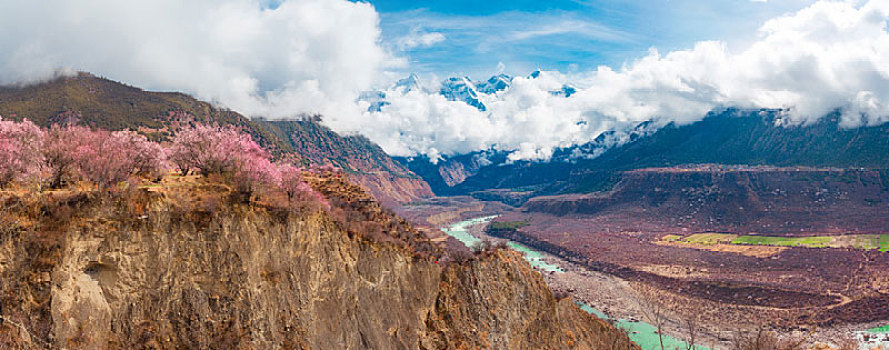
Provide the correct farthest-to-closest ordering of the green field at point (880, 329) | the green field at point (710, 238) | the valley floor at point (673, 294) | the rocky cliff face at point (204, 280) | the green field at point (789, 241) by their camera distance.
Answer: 1. the green field at point (710, 238)
2. the green field at point (789, 241)
3. the valley floor at point (673, 294)
4. the green field at point (880, 329)
5. the rocky cliff face at point (204, 280)

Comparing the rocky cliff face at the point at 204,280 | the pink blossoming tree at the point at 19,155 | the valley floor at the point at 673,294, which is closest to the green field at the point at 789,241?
the valley floor at the point at 673,294

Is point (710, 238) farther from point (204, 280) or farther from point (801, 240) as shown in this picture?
point (204, 280)

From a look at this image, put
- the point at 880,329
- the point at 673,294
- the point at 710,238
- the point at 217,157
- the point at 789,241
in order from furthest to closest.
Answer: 1. the point at 710,238
2. the point at 789,241
3. the point at 673,294
4. the point at 880,329
5. the point at 217,157

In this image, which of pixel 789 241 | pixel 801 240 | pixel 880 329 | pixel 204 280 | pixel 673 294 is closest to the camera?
pixel 204 280

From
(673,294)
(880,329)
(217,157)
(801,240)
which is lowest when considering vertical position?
(880,329)

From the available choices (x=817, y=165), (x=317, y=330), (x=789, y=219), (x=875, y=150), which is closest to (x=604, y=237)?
(x=789, y=219)

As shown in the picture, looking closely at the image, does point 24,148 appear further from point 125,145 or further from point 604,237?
point 604,237

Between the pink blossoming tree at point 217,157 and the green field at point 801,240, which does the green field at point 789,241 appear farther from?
the pink blossoming tree at point 217,157

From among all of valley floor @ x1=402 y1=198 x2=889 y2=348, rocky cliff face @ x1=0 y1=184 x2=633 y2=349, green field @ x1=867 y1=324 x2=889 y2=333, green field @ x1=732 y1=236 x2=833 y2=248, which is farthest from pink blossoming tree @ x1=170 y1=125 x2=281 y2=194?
green field @ x1=732 y1=236 x2=833 y2=248

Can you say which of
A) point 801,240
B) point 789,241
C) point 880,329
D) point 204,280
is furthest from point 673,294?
point 204,280
